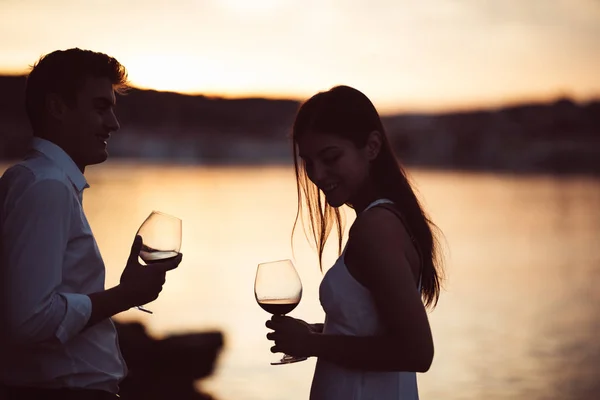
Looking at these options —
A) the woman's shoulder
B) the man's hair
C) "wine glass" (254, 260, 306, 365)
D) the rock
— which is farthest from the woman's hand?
the rock

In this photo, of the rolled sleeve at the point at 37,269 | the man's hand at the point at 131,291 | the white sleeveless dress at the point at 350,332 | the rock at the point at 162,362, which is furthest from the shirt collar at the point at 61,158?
the rock at the point at 162,362

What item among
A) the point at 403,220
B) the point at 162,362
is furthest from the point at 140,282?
the point at 162,362

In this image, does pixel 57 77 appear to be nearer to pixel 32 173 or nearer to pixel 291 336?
pixel 32 173

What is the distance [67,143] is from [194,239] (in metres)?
29.6

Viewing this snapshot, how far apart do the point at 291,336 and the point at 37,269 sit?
0.69m

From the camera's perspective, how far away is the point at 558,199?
6538 cm

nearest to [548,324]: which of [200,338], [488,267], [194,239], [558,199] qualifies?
[488,267]

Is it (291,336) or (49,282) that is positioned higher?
(49,282)

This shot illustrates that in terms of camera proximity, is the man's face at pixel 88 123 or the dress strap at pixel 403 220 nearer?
the dress strap at pixel 403 220

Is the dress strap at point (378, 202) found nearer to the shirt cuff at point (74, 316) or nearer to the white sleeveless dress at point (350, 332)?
the white sleeveless dress at point (350, 332)

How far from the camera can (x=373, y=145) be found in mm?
2309

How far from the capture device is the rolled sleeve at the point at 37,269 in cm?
200

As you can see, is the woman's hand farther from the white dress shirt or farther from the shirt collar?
the shirt collar

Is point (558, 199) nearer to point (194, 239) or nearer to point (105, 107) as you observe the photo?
point (194, 239)
